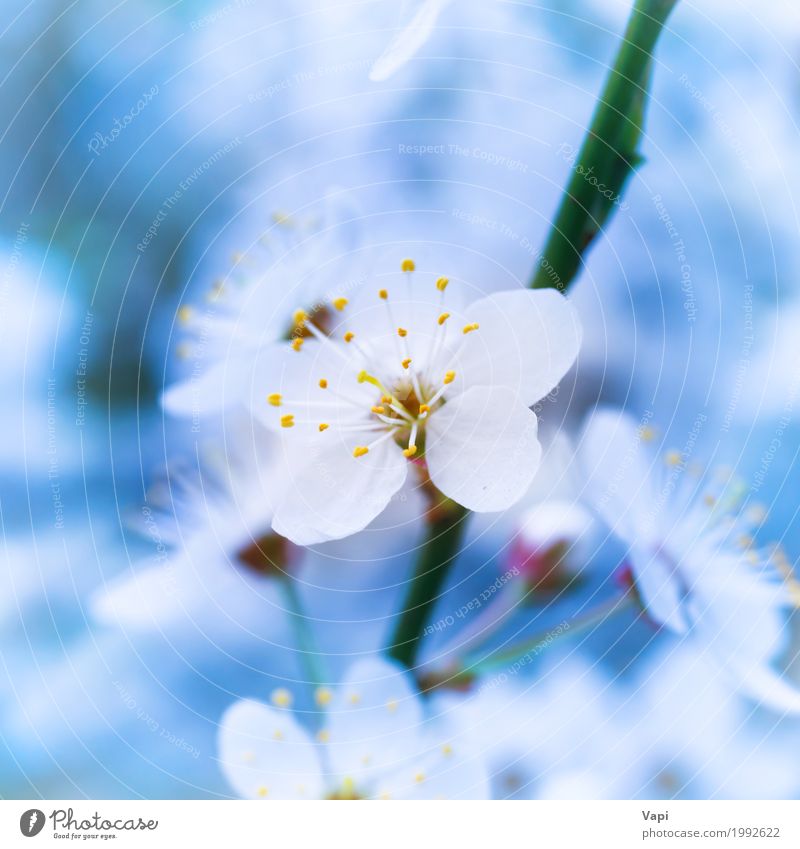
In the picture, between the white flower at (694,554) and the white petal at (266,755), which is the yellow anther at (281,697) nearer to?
the white petal at (266,755)

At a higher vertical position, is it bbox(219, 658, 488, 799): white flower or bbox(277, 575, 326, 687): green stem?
bbox(277, 575, 326, 687): green stem

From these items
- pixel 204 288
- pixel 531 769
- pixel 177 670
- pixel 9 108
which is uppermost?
pixel 9 108

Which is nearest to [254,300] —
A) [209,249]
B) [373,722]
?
[209,249]

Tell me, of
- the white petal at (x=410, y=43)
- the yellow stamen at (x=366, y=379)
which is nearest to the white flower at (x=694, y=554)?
the yellow stamen at (x=366, y=379)

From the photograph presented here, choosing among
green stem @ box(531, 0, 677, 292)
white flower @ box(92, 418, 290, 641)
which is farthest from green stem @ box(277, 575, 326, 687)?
green stem @ box(531, 0, 677, 292)

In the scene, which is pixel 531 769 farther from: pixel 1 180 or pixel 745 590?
pixel 1 180

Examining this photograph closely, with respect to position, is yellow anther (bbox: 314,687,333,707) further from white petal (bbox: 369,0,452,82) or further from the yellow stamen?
white petal (bbox: 369,0,452,82)

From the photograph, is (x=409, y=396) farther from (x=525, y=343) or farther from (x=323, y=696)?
(x=323, y=696)
